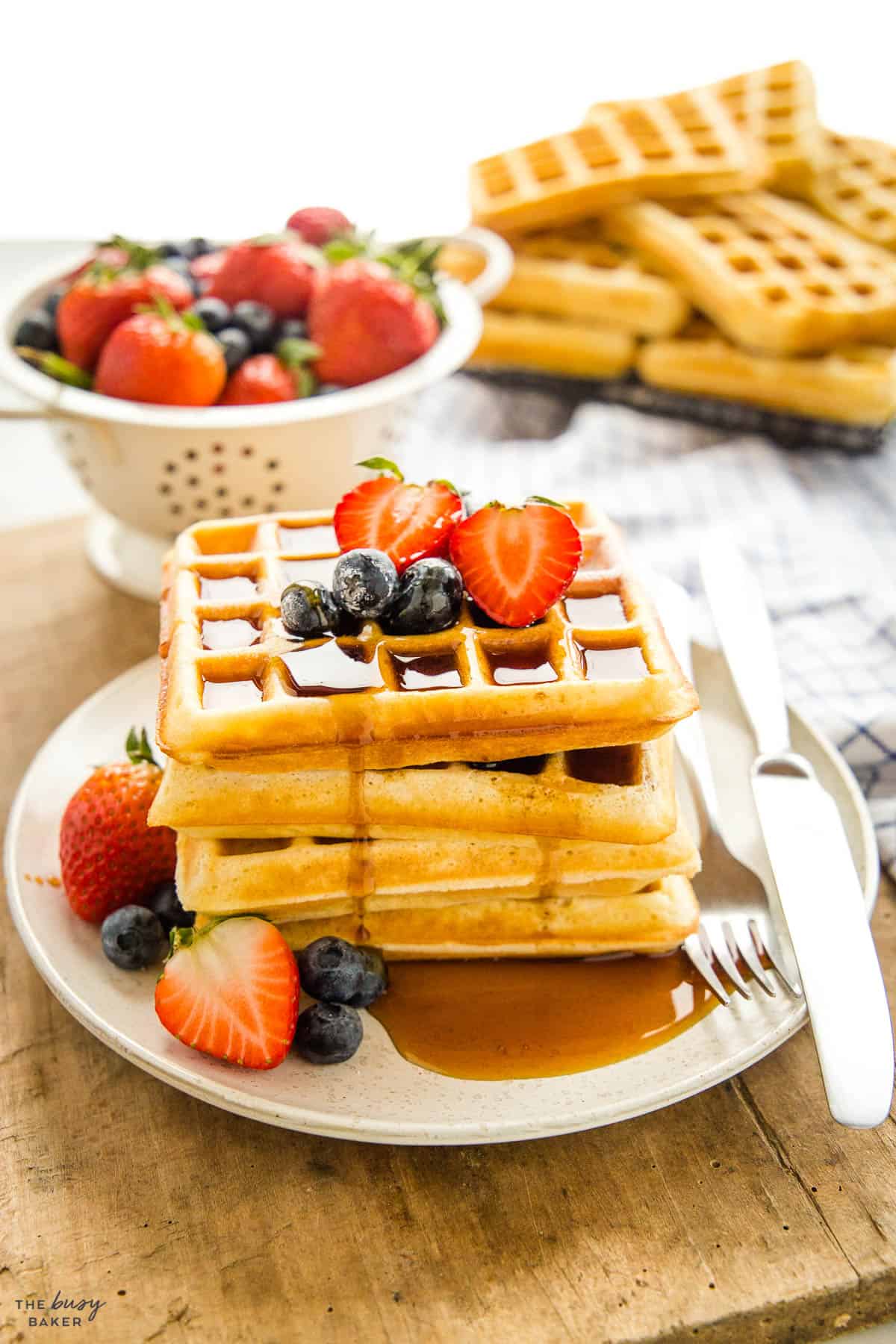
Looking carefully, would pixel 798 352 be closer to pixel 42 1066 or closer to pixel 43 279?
pixel 43 279

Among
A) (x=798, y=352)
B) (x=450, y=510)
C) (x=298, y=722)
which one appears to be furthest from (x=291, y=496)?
(x=798, y=352)

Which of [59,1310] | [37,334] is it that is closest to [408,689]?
[59,1310]

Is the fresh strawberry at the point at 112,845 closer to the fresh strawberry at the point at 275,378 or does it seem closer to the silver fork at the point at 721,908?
the silver fork at the point at 721,908

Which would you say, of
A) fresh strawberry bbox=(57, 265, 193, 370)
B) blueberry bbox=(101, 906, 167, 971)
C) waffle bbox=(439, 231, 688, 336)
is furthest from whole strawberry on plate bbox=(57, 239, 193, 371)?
blueberry bbox=(101, 906, 167, 971)

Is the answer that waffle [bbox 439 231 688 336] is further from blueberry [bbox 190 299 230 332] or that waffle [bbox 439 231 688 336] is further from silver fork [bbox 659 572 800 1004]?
silver fork [bbox 659 572 800 1004]

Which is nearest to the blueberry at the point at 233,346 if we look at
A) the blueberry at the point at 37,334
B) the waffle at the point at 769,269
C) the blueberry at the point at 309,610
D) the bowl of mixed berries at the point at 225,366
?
the bowl of mixed berries at the point at 225,366
